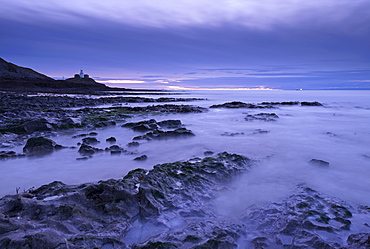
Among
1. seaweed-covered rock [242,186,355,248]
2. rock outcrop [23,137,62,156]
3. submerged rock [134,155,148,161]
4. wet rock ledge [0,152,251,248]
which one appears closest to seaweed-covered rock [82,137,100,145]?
rock outcrop [23,137,62,156]

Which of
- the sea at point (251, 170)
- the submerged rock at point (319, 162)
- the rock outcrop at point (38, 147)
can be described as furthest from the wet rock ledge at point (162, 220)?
the rock outcrop at point (38, 147)

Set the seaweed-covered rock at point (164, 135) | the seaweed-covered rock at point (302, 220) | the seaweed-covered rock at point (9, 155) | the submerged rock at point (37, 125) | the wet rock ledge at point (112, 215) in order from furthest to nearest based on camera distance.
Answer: the submerged rock at point (37, 125) < the seaweed-covered rock at point (164, 135) < the seaweed-covered rock at point (9, 155) < the seaweed-covered rock at point (302, 220) < the wet rock ledge at point (112, 215)

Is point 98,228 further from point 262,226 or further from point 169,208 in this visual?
point 262,226

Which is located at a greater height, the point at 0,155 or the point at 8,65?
the point at 8,65

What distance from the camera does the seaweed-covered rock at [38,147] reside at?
549 cm

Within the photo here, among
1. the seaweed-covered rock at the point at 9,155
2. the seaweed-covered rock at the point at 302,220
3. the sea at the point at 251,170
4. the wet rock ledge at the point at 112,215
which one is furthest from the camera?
the seaweed-covered rock at the point at 9,155

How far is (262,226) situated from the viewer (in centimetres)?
274

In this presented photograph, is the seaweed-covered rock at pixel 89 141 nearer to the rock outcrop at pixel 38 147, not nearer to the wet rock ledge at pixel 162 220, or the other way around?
the rock outcrop at pixel 38 147

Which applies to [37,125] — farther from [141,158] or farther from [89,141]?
[141,158]

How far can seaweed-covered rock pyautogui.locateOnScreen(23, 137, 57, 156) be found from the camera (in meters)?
5.49

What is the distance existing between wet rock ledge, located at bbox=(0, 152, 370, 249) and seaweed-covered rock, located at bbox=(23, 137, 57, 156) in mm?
2668

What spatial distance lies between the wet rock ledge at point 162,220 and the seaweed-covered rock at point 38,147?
2668mm

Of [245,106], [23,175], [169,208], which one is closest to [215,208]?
[169,208]

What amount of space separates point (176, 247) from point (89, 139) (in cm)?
524
